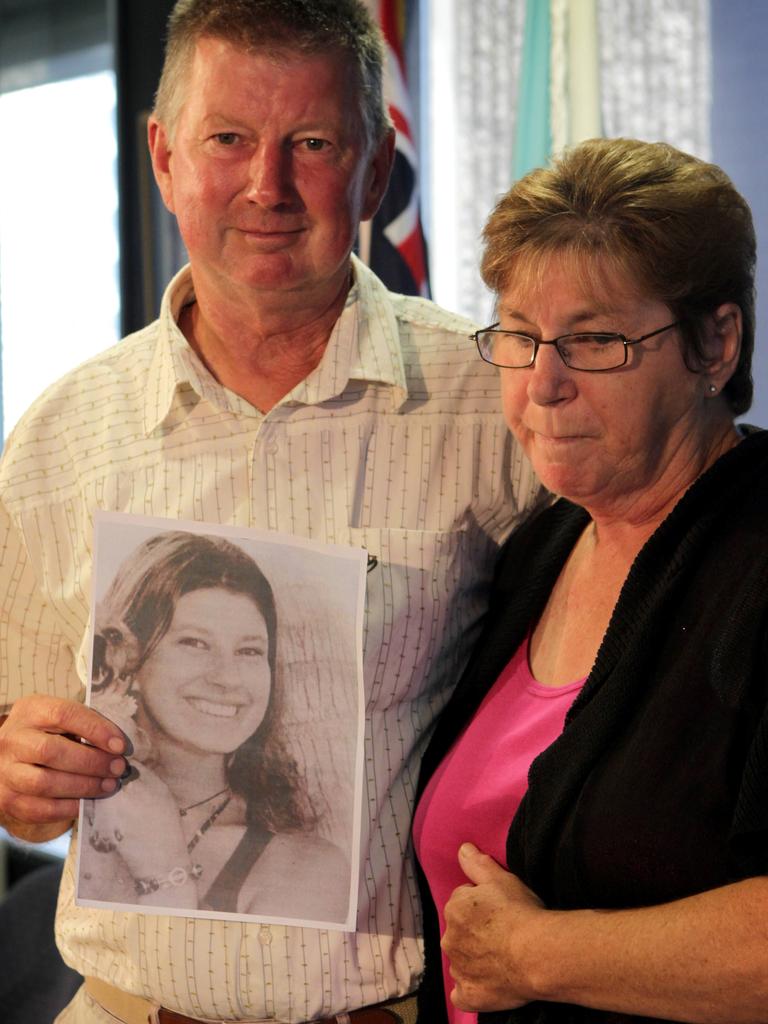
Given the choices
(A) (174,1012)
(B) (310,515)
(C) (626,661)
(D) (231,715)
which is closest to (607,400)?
(C) (626,661)

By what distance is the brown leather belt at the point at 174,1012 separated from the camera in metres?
1.72

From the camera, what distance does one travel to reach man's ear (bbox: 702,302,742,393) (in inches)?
61.5

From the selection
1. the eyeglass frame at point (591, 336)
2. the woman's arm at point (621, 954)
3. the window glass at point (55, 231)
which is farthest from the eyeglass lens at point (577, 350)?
the window glass at point (55, 231)

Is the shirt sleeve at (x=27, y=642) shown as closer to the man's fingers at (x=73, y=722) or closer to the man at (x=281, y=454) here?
the man at (x=281, y=454)

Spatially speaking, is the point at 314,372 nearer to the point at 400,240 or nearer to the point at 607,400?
the point at 607,400

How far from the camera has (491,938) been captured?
1.52 m

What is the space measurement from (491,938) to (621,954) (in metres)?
0.19

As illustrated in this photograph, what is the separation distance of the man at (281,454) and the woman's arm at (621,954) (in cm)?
23

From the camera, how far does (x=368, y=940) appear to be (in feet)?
5.65

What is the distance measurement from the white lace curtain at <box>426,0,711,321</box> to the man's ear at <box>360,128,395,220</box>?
1.48m

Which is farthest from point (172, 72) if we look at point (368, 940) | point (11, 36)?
point (11, 36)

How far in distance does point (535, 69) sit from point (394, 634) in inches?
87.3

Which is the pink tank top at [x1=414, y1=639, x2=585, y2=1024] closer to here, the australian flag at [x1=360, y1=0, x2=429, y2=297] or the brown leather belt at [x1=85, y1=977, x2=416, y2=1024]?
the brown leather belt at [x1=85, y1=977, x2=416, y2=1024]

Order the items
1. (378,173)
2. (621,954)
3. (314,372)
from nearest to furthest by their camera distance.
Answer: (621,954) → (314,372) → (378,173)
